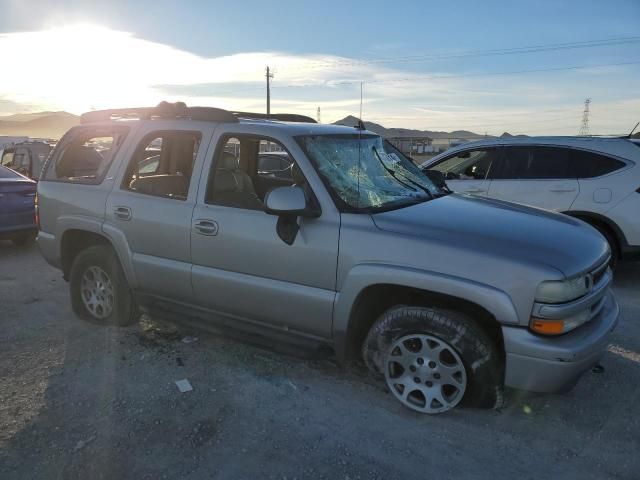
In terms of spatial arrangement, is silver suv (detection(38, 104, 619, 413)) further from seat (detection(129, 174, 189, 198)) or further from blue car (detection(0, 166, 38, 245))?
blue car (detection(0, 166, 38, 245))

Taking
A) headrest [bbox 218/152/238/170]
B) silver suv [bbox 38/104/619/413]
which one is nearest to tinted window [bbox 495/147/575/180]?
silver suv [bbox 38/104/619/413]

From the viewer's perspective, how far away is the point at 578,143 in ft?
19.6

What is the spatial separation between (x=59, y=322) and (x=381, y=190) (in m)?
3.31

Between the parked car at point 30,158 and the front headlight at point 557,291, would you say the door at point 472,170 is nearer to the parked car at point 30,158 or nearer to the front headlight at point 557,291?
the front headlight at point 557,291

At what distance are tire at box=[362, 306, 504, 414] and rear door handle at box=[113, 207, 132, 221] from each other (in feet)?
7.21

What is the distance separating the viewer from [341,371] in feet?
12.1

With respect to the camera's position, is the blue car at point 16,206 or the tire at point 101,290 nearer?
the tire at point 101,290

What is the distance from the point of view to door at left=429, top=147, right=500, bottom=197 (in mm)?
6438

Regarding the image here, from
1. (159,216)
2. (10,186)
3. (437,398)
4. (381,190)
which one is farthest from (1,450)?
(10,186)

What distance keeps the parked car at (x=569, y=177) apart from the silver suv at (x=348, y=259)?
8.55 feet

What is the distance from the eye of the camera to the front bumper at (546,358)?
262 centimetres

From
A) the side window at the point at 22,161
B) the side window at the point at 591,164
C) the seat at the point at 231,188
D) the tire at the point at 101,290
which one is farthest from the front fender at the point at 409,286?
the side window at the point at 22,161

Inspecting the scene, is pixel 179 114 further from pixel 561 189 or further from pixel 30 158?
pixel 30 158

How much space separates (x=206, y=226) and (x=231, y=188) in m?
0.38
